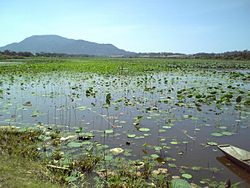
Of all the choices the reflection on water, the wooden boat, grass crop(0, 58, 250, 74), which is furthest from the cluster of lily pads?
grass crop(0, 58, 250, 74)

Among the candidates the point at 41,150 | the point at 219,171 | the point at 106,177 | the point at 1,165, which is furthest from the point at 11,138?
the point at 219,171

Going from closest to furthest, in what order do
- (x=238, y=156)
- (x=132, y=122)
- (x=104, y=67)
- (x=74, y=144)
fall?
(x=238, y=156) < (x=74, y=144) < (x=132, y=122) < (x=104, y=67)

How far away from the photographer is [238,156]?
511cm

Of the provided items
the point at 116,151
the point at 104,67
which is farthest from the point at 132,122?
the point at 104,67

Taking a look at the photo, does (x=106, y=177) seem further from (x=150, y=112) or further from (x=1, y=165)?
(x=150, y=112)

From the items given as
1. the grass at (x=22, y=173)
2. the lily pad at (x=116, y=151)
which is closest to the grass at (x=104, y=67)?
the lily pad at (x=116, y=151)

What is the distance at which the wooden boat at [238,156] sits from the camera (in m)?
4.86

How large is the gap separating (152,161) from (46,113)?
5.27 m

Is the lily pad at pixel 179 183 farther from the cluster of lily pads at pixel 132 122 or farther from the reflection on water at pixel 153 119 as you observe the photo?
the reflection on water at pixel 153 119

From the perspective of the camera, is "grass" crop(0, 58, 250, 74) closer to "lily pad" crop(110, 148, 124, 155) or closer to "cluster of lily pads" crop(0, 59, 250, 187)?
"cluster of lily pads" crop(0, 59, 250, 187)

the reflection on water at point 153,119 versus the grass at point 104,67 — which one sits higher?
the grass at point 104,67

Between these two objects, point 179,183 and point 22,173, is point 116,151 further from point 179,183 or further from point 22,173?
point 22,173

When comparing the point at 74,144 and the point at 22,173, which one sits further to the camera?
the point at 74,144

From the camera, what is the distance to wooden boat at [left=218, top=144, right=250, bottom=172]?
4.86 meters
